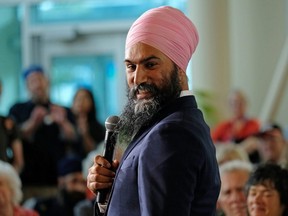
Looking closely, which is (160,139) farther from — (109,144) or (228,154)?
(228,154)

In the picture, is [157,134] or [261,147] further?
[261,147]

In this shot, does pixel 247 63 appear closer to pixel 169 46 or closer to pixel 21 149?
pixel 21 149

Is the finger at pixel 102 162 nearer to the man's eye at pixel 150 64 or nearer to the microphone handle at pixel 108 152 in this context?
the microphone handle at pixel 108 152

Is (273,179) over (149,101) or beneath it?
beneath

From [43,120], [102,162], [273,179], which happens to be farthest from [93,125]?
[102,162]

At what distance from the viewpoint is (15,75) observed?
10.3 m

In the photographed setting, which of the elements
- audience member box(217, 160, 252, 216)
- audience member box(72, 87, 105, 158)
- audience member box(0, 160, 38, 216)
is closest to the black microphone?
audience member box(0, 160, 38, 216)

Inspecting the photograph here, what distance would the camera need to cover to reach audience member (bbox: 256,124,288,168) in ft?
21.4

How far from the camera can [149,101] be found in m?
2.34

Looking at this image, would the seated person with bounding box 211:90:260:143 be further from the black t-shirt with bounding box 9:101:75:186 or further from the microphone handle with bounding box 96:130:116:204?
the microphone handle with bounding box 96:130:116:204

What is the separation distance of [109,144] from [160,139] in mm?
306

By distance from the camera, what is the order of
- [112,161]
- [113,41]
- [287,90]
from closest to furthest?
[112,161] → [287,90] → [113,41]

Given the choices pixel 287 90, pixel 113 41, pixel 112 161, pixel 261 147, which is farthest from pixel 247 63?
pixel 112 161

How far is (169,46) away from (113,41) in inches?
314
